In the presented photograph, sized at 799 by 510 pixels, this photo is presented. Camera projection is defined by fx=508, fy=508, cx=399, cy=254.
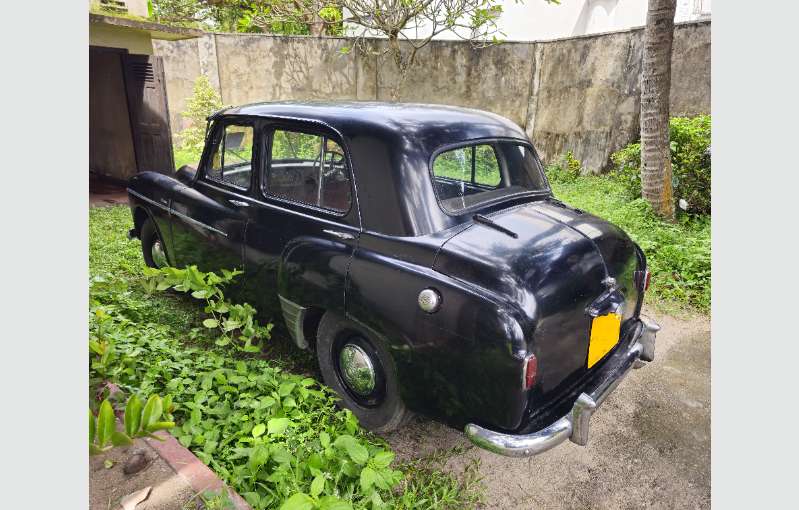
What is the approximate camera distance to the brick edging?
2.03 meters

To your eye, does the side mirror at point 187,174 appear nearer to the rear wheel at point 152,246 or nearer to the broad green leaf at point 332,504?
the rear wheel at point 152,246

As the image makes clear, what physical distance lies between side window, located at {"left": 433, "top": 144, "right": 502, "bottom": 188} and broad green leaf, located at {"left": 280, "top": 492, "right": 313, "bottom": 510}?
5.88ft

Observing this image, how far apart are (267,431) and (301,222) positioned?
3.92 feet

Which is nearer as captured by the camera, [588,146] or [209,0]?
[588,146]

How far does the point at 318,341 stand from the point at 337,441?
861 mm

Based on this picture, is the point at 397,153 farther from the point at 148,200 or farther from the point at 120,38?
the point at 120,38

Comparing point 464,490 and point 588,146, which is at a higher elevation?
point 588,146

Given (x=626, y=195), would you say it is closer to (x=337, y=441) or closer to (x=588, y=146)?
(x=588, y=146)

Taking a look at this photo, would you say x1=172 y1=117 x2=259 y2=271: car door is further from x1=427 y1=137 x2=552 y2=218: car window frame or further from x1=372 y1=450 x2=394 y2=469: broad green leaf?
x1=372 y1=450 x2=394 y2=469: broad green leaf

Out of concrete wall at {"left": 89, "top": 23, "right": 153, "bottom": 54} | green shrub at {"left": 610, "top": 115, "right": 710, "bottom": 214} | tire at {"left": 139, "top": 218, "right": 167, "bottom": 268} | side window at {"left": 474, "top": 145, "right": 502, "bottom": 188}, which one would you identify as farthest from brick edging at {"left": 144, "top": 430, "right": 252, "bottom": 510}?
concrete wall at {"left": 89, "top": 23, "right": 153, "bottom": 54}

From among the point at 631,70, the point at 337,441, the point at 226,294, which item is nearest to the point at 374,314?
the point at 337,441

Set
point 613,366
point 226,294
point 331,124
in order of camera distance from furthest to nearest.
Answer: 1. point 226,294
2. point 331,124
3. point 613,366

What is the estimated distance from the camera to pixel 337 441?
2.33 metres

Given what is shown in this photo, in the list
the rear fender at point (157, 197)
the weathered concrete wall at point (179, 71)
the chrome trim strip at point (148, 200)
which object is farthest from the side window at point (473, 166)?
the weathered concrete wall at point (179, 71)
